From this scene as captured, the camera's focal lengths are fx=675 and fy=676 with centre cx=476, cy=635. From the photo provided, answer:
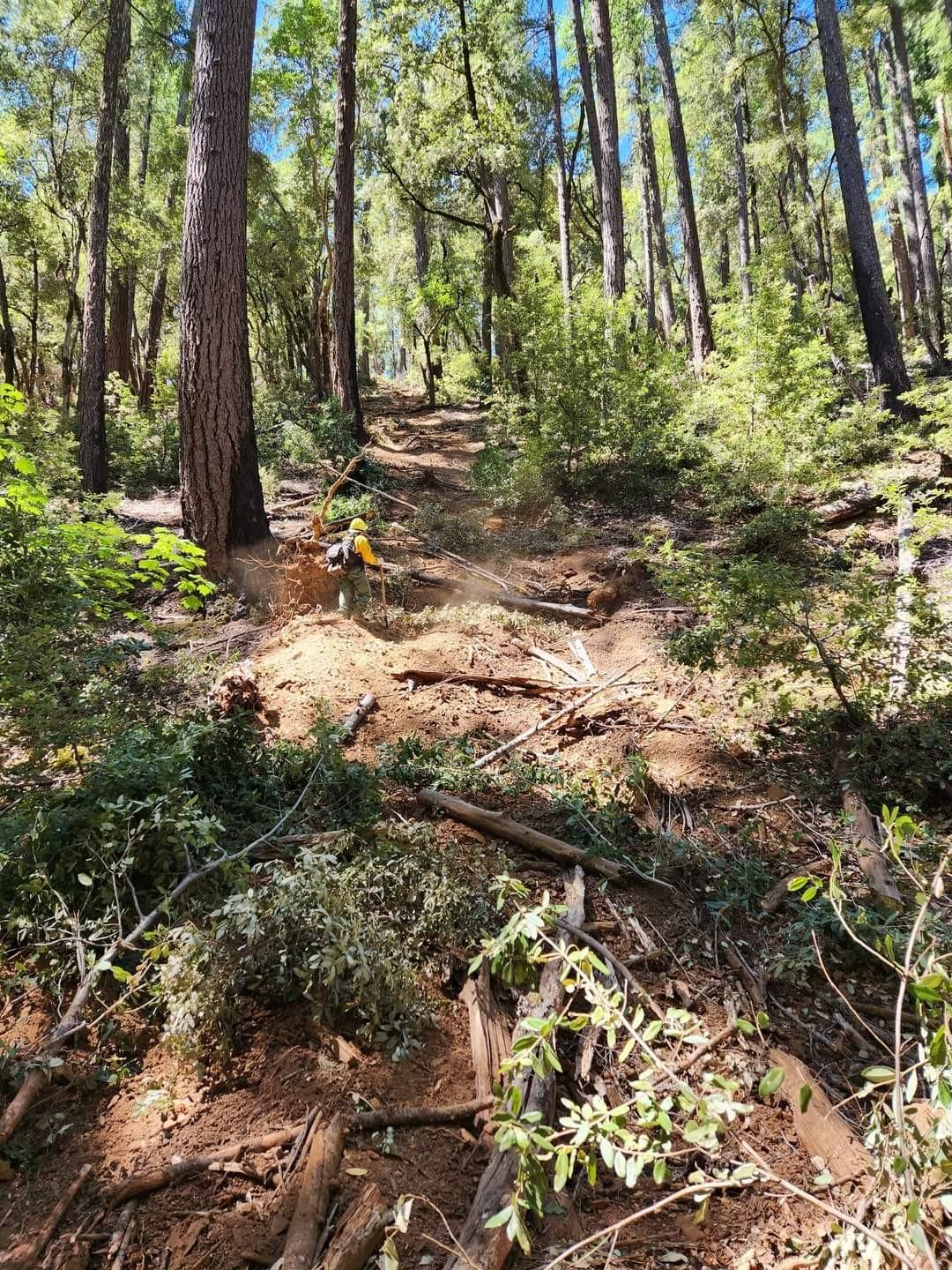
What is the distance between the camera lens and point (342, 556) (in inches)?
249

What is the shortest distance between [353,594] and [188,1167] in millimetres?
4958

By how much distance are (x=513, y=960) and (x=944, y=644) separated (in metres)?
3.30

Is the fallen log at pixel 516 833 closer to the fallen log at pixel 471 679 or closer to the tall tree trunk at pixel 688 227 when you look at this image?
the fallen log at pixel 471 679

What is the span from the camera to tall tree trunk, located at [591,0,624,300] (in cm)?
1159

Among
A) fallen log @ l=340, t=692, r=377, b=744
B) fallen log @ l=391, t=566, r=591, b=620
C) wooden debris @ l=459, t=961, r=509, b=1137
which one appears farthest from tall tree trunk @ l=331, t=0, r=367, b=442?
Result: wooden debris @ l=459, t=961, r=509, b=1137

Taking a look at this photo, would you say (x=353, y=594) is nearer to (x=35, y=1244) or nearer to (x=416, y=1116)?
(x=416, y=1116)

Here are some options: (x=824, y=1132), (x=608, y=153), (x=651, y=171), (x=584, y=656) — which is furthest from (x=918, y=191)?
(x=824, y=1132)

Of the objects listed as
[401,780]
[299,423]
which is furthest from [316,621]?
[299,423]

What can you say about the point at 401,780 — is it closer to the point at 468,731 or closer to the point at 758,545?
the point at 468,731

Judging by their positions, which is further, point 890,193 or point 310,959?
point 890,193

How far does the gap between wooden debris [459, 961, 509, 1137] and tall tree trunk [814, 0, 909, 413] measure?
10.9m

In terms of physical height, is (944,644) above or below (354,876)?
above

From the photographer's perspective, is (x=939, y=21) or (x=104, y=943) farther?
(x=939, y=21)

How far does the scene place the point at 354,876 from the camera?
272 cm
